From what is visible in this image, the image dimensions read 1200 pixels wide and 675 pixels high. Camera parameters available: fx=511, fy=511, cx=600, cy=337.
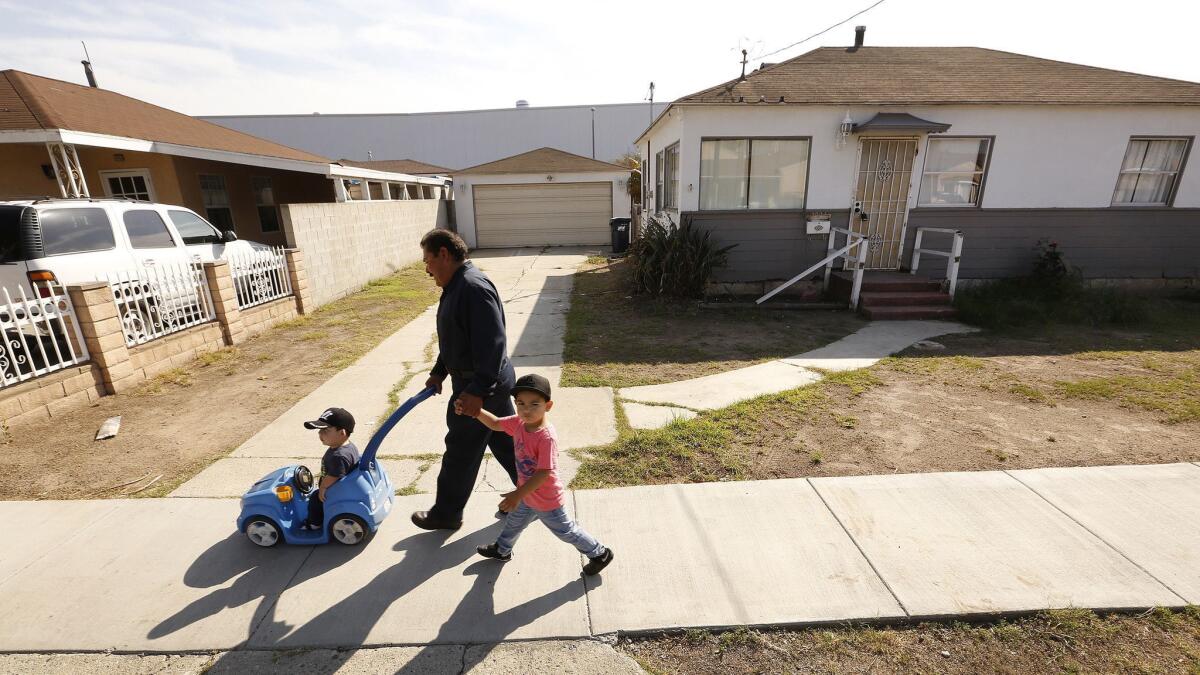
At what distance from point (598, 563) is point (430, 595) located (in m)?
0.87

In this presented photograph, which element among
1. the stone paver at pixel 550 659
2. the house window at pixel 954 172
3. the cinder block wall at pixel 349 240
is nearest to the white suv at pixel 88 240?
the cinder block wall at pixel 349 240

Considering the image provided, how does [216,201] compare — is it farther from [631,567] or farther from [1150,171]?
[1150,171]

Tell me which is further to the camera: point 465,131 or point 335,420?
point 465,131

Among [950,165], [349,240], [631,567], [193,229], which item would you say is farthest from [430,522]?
[950,165]

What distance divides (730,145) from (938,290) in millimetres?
4335

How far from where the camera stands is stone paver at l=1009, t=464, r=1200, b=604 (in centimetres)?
272

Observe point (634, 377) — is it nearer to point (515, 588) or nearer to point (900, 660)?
point (515, 588)

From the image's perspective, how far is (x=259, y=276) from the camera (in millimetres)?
7723

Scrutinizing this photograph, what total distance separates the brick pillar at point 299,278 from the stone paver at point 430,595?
6.79m

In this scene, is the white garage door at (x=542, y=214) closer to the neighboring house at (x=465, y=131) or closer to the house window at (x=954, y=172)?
the house window at (x=954, y=172)

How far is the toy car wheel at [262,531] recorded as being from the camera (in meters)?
2.86

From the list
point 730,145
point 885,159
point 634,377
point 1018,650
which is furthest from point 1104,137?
point 1018,650

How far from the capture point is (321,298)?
944cm

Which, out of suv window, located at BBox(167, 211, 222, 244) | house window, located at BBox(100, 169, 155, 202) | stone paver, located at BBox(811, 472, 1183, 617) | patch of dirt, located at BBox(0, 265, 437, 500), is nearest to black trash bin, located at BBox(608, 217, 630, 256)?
patch of dirt, located at BBox(0, 265, 437, 500)
